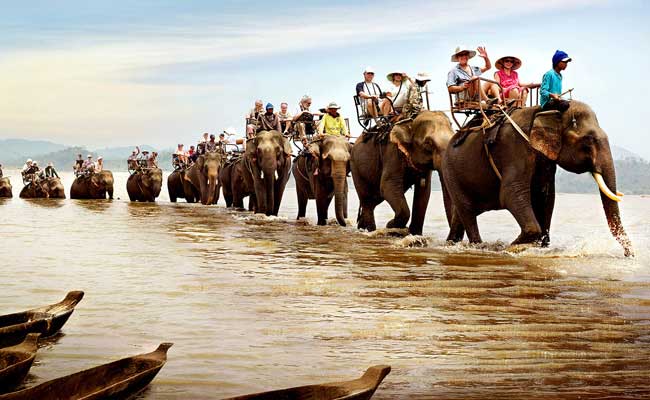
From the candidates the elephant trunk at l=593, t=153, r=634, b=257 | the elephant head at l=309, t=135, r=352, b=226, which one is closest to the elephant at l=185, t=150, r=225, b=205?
the elephant head at l=309, t=135, r=352, b=226

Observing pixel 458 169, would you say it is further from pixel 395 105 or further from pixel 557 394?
pixel 557 394

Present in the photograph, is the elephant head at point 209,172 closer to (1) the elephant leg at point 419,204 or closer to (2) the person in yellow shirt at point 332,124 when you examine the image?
(2) the person in yellow shirt at point 332,124

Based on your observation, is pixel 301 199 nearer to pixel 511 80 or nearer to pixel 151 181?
pixel 511 80

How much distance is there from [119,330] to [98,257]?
5.84 meters

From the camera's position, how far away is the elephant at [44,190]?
140 ft

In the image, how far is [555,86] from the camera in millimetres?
13289

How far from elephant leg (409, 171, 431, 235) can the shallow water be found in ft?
5.48

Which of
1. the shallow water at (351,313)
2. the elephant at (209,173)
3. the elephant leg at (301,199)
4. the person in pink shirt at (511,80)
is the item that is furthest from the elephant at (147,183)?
the person in pink shirt at (511,80)

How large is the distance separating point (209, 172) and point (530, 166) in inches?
841

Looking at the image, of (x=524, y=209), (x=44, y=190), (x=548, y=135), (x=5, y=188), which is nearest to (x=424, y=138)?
(x=524, y=209)

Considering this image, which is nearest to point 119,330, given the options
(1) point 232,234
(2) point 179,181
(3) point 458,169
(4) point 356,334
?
(4) point 356,334

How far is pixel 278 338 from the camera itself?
746cm

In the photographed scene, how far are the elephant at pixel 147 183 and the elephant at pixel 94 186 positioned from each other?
1112 millimetres

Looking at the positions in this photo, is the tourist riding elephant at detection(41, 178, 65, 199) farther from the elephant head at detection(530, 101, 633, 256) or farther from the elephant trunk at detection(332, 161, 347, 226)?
the elephant head at detection(530, 101, 633, 256)
